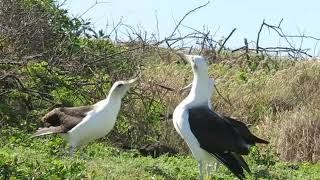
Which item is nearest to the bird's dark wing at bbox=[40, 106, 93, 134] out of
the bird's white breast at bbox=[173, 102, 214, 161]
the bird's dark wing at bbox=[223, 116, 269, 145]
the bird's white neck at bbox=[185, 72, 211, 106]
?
the bird's white neck at bbox=[185, 72, 211, 106]

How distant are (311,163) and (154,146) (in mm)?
2677

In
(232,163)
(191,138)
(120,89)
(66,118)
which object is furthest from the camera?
(120,89)

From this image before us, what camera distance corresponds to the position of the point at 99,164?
10070 mm

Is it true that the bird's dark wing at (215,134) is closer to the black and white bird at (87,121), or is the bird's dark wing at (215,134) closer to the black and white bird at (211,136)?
the black and white bird at (211,136)

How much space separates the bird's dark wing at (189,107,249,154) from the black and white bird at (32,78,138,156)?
1.41 meters

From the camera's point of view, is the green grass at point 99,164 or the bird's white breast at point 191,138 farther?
the bird's white breast at point 191,138

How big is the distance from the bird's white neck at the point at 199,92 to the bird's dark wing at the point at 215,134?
36 centimetres

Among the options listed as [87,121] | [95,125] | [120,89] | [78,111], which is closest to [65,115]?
[78,111]

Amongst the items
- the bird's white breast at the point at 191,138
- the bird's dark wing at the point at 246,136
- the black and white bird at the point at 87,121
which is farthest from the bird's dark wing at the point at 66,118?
the bird's dark wing at the point at 246,136

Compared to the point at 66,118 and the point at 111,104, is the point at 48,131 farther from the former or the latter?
the point at 111,104

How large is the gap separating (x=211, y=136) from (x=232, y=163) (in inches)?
16.3

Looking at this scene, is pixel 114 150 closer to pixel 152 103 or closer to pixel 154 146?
pixel 154 146

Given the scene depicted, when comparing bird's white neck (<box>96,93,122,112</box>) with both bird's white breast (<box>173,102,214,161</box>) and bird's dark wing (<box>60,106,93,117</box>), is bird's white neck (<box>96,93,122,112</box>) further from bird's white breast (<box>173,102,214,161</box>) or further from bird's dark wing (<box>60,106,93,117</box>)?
bird's white breast (<box>173,102,214,161</box>)

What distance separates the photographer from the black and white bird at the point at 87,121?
1102cm
